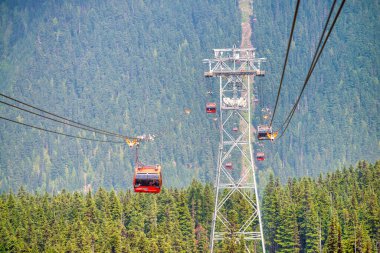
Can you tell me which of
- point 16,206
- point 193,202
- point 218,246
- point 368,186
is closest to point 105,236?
point 218,246

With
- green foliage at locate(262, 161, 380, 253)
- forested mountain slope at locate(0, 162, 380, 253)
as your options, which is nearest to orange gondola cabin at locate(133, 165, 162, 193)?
forested mountain slope at locate(0, 162, 380, 253)

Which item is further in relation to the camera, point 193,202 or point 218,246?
point 193,202

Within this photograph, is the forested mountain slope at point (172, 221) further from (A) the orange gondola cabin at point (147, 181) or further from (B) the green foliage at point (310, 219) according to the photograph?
(A) the orange gondola cabin at point (147, 181)

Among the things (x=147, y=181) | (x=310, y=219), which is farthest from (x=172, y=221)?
(x=147, y=181)

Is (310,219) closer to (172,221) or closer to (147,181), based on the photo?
(172,221)

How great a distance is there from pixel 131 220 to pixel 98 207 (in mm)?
8900

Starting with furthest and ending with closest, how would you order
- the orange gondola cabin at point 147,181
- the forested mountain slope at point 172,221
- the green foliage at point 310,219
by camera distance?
the green foliage at point 310,219 → the forested mountain slope at point 172,221 → the orange gondola cabin at point 147,181

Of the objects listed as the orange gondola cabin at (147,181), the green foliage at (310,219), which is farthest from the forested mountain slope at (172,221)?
the orange gondola cabin at (147,181)

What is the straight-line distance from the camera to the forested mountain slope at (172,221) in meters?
112

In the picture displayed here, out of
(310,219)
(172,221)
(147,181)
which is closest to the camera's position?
(147,181)

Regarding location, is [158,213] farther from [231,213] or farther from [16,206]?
[16,206]

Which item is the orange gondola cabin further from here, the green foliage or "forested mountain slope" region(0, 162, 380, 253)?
the green foliage

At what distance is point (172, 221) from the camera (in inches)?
5044

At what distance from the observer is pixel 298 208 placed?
124438mm
